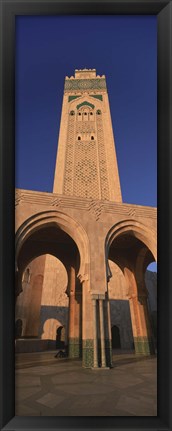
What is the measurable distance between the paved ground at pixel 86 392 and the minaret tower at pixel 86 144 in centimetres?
986

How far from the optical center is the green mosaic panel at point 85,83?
2198 cm

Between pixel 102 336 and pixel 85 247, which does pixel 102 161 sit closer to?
pixel 85 247

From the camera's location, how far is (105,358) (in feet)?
26.3

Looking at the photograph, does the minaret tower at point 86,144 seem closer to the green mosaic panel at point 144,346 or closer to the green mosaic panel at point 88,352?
the green mosaic panel at point 144,346

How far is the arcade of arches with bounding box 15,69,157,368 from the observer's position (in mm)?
8469

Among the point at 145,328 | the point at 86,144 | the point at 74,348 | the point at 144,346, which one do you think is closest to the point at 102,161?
the point at 86,144

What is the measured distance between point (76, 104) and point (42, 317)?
1383 centimetres

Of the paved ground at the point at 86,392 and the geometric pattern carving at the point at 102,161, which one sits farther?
the geometric pattern carving at the point at 102,161
